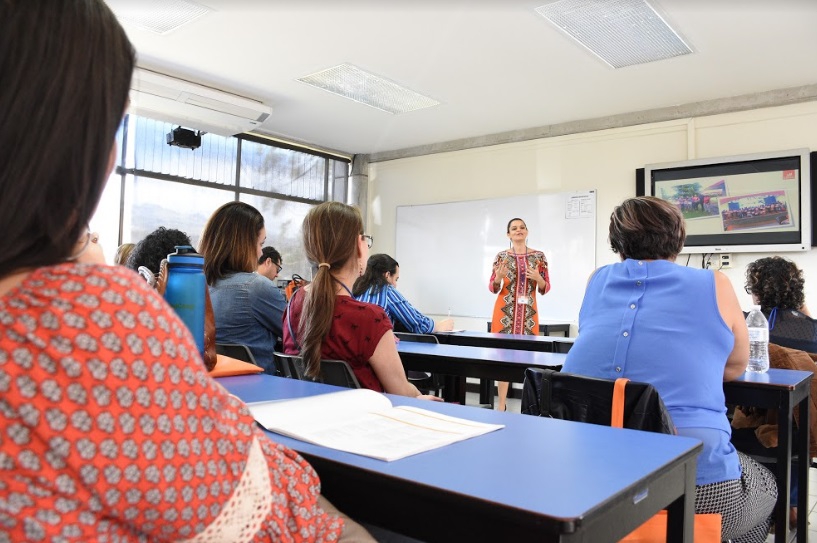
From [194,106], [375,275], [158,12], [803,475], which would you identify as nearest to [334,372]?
[803,475]

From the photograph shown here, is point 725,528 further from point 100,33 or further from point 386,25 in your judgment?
point 386,25

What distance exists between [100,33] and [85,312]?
259mm

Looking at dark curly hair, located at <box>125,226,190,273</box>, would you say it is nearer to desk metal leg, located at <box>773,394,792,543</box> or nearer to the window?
desk metal leg, located at <box>773,394,792,543</box>

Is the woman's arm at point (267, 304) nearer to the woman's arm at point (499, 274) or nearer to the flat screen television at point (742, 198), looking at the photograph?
the woman's arm at point (499, 274)

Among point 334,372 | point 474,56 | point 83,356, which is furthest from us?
point 474,56

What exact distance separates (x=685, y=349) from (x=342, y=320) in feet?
2.97

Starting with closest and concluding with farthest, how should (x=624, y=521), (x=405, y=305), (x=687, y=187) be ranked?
(x=624, y=521) < (x=405, y=305) < (x=687, y=187)

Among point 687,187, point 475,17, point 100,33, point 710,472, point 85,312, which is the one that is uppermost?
point 475,17

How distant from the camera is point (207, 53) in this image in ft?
14.1

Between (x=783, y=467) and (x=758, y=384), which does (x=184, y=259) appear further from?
(x=783, y=467)

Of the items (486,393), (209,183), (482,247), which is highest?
(209,183)

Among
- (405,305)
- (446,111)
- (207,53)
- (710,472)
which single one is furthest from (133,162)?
(710,472)

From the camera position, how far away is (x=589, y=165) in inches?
224

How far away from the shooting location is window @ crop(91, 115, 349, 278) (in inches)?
220
